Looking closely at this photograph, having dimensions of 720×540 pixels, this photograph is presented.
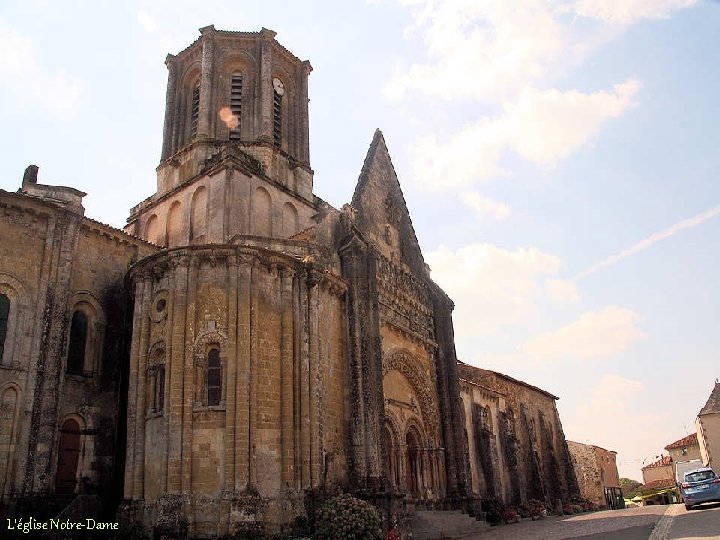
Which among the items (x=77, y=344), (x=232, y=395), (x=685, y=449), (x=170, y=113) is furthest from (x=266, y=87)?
(x=685, y=449)

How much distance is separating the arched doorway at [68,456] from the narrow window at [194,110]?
15044 millimetres

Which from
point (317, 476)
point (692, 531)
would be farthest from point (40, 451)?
point (692, 531)

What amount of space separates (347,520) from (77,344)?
33.8 ft

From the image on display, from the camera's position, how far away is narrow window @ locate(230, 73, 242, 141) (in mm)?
28500

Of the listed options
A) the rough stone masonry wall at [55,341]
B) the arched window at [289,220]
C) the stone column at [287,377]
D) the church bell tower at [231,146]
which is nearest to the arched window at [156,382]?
the rough stone masonry wall at [55,341]

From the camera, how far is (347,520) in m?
16.2

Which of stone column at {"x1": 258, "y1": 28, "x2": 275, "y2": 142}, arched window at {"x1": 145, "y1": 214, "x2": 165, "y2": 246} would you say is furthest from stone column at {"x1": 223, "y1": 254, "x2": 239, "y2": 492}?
stone column at {"x1": 258, "y1": 28, "x2": 275, "y2": 142}

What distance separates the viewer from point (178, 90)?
99.6 feet

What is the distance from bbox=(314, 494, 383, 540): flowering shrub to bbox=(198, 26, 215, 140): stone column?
687 inches

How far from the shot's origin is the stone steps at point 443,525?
67.9 feet

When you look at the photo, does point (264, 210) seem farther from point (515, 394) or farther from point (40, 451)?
point (515, 394)

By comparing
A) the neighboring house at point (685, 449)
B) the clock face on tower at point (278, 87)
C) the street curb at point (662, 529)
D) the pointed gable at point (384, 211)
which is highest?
the clock face on tower at point (278, 87)

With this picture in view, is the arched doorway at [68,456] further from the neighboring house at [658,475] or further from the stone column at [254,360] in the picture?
the neighboring house at [658,475]

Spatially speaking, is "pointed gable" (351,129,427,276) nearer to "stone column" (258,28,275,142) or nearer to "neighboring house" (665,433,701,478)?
A: "stone column" (258,28,275,142)
